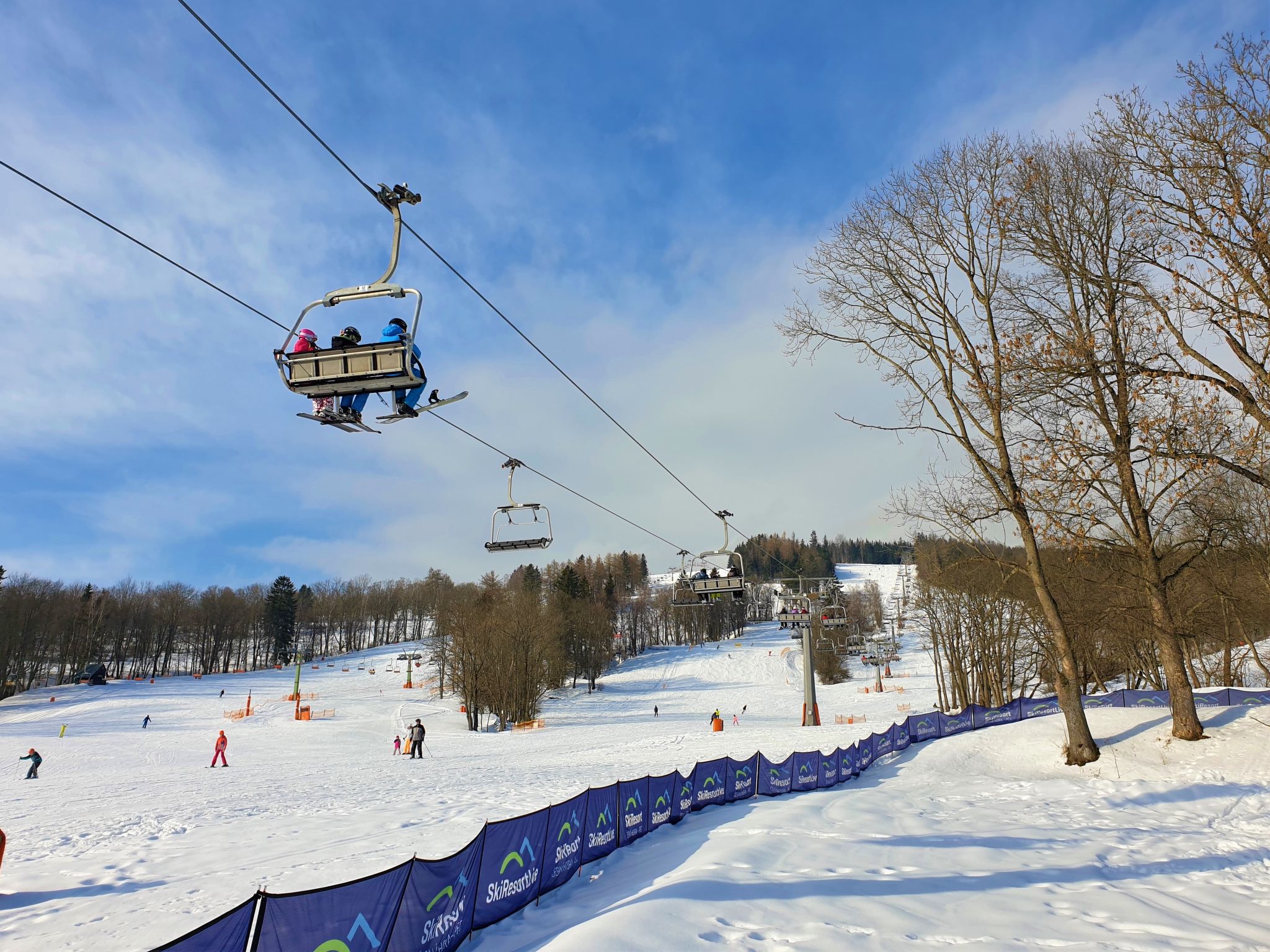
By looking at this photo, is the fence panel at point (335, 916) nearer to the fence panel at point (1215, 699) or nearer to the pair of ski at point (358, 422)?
the pair of ski at point (358, 422)

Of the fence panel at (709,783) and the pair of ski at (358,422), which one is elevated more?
the pair of ski at (358,422)

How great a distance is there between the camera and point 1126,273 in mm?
17141

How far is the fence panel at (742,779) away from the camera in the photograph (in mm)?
16844

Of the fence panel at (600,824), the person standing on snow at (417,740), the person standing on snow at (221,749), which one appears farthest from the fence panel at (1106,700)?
the person standing on snow at (221,749)

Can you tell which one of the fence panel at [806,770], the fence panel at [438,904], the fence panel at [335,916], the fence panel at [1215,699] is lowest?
the fence panel at [806,770]

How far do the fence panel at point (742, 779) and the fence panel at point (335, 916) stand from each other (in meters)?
11.2

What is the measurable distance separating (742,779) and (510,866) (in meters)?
9.52

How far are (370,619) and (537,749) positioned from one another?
12662 cm

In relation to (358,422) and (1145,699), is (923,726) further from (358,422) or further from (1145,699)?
(358,422)

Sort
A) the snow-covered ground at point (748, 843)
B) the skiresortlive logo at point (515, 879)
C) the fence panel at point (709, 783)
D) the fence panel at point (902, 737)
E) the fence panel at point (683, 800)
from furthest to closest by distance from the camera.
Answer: the fence panel at point (902, 737)
the fence panel at point (709, 783)
the fence panel at point (683, 800)
the skiresortlive logo at point (515, 879)
the snow-covered ground at point (748, 843)

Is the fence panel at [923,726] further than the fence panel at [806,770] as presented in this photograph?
Yes

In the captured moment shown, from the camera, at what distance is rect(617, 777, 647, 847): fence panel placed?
12.7 m

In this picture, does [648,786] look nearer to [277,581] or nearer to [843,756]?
[843,756]

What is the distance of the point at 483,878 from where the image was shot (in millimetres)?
8578
